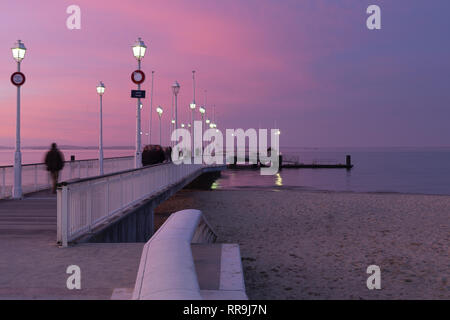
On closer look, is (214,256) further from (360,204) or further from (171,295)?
(360,204)

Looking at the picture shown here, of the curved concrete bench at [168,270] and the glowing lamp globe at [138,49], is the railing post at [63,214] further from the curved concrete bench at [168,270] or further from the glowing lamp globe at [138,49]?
the glowing lamp globe at [138,49]

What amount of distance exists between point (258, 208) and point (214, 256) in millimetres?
19786

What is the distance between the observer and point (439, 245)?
1469 centimetres

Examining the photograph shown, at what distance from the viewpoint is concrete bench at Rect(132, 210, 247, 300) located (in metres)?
4.05

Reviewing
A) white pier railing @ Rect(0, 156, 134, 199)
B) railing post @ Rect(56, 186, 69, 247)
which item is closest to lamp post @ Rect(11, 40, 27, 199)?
white pier railing @ Rect(0, 156, 134, 199)

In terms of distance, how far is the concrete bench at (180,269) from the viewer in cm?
405

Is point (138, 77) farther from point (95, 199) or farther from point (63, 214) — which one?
point (63, 214)

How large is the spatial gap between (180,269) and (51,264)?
3.18 m

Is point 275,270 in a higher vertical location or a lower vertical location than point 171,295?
lower

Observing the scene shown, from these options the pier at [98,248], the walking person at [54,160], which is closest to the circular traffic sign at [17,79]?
the walking person at [54,160]

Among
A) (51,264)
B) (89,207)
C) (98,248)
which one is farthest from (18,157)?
(51,264)

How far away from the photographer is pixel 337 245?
14688mm
